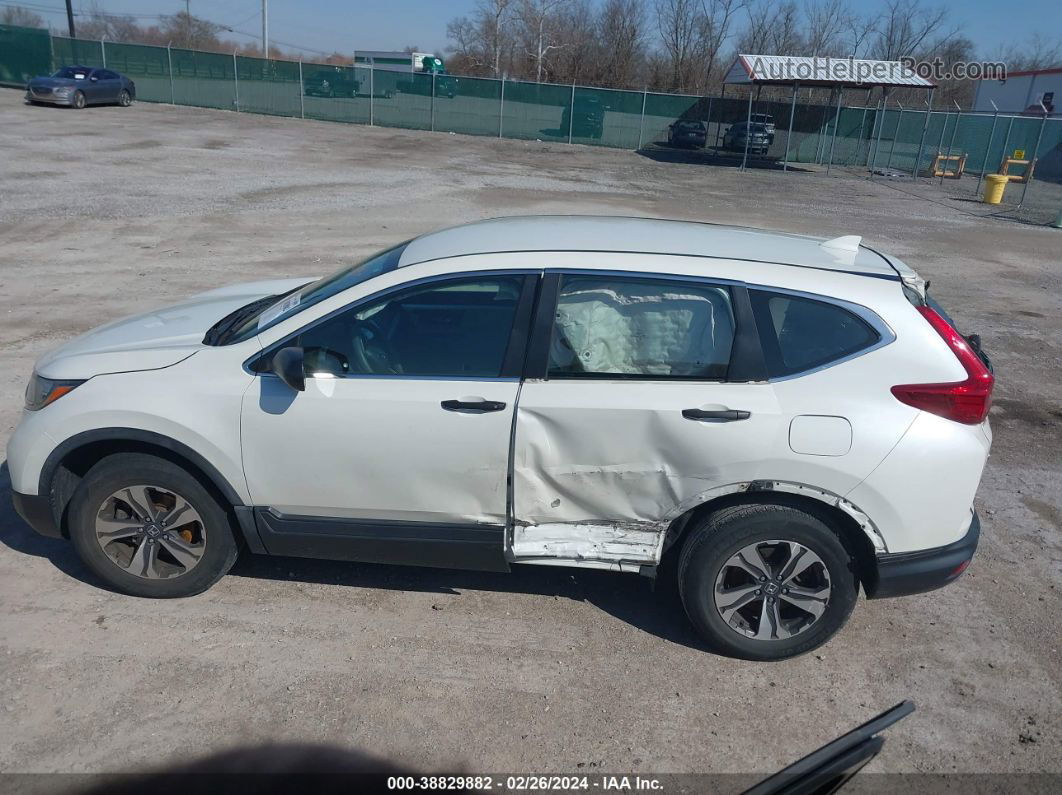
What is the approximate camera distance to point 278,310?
13.8 feet

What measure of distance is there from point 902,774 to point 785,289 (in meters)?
2.00

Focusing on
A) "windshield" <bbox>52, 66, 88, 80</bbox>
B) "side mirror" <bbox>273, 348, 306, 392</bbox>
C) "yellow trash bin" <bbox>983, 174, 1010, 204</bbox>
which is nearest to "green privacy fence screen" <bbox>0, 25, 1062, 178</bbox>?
"windshield" <bbox>52, 66, 88, 80</bbox>

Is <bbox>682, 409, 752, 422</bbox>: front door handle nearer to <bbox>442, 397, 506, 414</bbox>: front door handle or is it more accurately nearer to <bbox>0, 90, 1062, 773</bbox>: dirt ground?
<bbox>442, 397, 506, 414</bbox>: front door handle

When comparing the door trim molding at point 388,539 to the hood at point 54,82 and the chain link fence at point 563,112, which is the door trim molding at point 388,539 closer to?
the chain link fence at point 563,112

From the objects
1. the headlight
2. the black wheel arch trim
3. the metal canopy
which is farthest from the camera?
the metal canopy

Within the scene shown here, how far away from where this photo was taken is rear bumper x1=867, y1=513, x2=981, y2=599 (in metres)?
3.75

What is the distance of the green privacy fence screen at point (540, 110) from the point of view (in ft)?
108

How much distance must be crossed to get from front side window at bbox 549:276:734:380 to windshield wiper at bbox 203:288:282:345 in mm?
1614

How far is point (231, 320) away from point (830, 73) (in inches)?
1156

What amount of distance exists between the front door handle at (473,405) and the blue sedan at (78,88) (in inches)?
1275

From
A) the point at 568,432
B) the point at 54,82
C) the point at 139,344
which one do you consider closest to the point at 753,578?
the point at 568,432

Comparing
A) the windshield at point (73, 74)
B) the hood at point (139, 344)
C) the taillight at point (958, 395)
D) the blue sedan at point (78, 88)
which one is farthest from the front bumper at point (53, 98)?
the taillight at point (958, 395)

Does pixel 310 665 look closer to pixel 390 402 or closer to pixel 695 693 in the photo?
pixel 390 402

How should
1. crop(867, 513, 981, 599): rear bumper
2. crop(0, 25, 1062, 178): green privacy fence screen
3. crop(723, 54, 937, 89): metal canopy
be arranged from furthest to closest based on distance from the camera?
crop(0, 25, 1062, 178): green privacy fence screen < crop(723, 54, 937, 89): metal canopy < crop(867, 513, 981, 599): rear bumper
